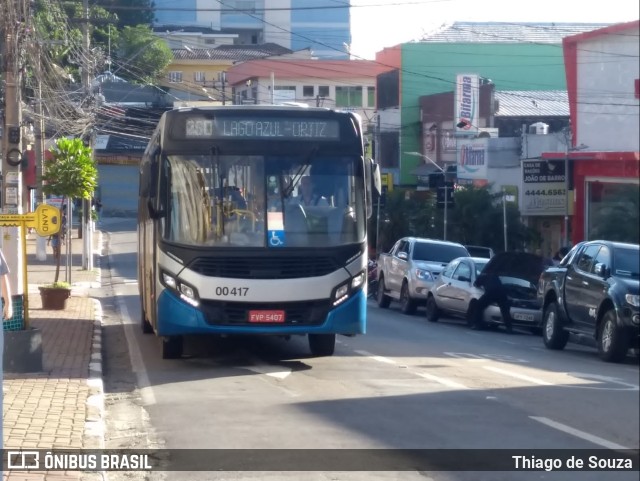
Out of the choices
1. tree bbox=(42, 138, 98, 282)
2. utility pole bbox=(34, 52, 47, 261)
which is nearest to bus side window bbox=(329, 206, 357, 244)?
utility pole bbox=(34, 52, 47, 261)

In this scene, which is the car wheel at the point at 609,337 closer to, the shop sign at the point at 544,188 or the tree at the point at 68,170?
the shop sign at the point at 544,188

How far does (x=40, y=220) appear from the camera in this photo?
38.5ft

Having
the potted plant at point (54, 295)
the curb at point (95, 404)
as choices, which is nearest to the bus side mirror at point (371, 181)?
the curb at point (95, 404)

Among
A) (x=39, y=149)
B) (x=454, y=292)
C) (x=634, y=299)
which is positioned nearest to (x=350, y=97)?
(x=39, y=149)

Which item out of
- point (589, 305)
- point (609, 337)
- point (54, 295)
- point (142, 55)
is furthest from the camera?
point (142, 55)

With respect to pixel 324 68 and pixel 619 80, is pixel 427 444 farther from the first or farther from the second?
pixel 324 68

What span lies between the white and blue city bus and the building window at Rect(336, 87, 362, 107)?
42341 mm

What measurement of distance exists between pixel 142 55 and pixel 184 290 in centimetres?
2706

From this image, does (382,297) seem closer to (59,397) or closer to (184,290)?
(184,290)

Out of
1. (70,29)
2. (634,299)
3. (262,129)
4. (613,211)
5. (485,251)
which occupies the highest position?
(70,29)

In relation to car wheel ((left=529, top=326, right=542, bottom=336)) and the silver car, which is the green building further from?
car wheel ((left=529, top=326, right=542, bottom=336))

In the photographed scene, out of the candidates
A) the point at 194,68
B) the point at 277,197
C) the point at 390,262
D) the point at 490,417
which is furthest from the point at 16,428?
the point at 194,68

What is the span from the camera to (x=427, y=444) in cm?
798

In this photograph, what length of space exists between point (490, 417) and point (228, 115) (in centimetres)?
536
